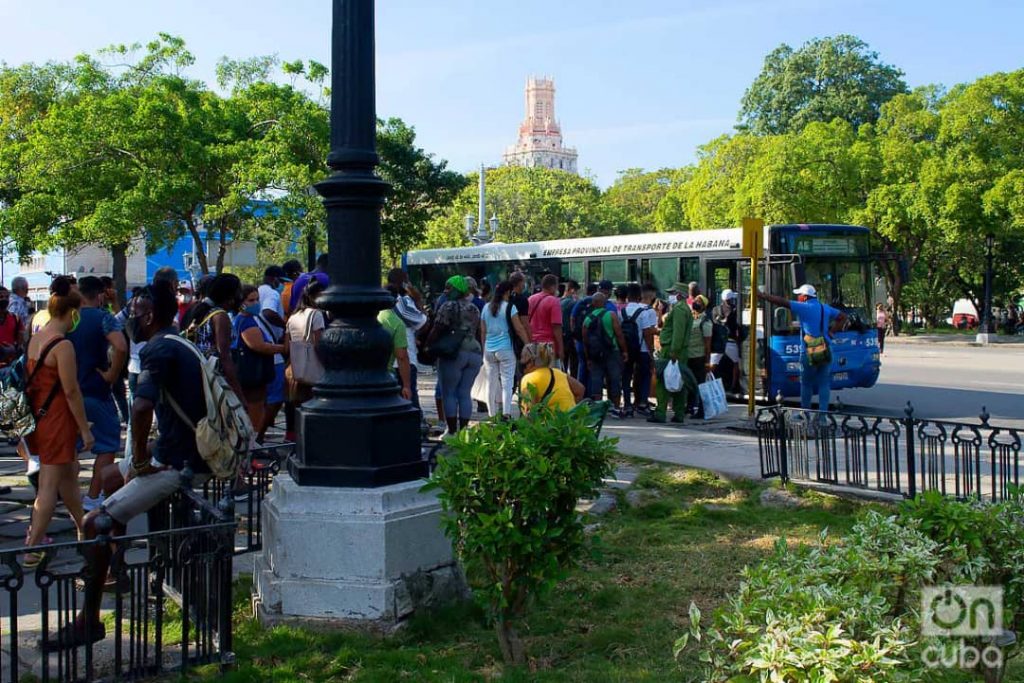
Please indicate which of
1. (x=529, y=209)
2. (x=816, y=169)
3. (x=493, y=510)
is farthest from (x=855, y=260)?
(x=529, y=209)

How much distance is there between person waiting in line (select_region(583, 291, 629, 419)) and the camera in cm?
1307

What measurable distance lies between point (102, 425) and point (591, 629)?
12.2 ft

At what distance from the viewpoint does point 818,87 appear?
61.5m

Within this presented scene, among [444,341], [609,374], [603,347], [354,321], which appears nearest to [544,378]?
[354,321]

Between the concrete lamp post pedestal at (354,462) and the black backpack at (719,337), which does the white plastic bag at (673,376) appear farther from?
the concrete lamp post pedestal at (354,462)

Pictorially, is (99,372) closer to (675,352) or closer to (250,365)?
(250,365)

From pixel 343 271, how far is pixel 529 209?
5618 centimetres

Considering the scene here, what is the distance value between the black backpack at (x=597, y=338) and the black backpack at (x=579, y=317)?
2.19ft

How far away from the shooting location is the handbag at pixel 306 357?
357 inches

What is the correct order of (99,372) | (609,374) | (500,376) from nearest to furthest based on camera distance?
1. (99,372)
2. (500,376)
3. (609,374)

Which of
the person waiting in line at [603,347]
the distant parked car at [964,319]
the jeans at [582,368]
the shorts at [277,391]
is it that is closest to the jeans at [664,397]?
the person waiting in line at [603,347]

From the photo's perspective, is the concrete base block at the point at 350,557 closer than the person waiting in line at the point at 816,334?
Yes

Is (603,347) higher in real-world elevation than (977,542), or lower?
higher

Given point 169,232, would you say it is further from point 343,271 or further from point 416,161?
point 343,271
